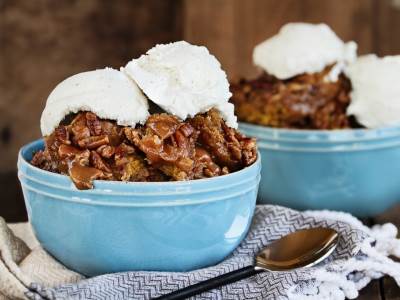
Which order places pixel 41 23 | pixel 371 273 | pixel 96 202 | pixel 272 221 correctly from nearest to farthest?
1. pixel 96 202
2. pixel 371 273
3. pixel 272 221
4. pixel 41 23

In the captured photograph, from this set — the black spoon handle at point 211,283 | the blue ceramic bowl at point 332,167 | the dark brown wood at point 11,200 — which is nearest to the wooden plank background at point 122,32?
the dark brown wood at point 11,200

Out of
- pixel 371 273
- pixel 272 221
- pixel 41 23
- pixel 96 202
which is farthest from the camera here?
pixel 41 23

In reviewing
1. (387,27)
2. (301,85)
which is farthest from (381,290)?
(387,27)

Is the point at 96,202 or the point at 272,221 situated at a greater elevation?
the point at 96,202

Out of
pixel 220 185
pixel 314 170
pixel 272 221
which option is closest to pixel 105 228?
pixel 220 185

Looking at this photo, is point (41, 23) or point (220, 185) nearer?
point (220, 185)

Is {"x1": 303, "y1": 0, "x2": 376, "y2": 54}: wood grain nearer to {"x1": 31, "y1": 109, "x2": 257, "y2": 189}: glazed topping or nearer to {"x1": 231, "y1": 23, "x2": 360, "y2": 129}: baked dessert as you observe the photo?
{"x1": 231, "y1": 23, "x2": 360, "y2": 129}: baked dessert

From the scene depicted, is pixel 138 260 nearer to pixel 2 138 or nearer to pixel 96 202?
pixel 96 202
